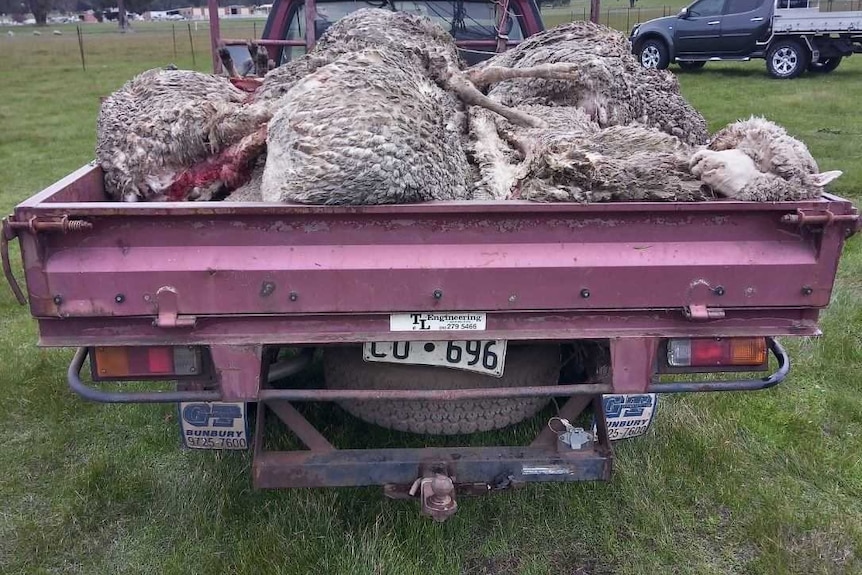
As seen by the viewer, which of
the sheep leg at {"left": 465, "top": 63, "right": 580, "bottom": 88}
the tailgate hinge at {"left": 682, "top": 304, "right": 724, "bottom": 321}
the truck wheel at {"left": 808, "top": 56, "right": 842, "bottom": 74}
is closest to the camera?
the tailgate hinge at {"left": 682, "top": 304, "right": 724, "bottom": 321}

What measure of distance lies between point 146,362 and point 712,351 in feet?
6.13

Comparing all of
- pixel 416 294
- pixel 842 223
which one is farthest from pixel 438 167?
pixel 842 223

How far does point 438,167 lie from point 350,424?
1.48 meters

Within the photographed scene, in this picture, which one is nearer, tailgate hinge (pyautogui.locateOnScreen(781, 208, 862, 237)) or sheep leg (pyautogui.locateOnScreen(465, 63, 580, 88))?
tailgate hinge (pyautogui.locateOnScreen(781, 208, 862, 237))

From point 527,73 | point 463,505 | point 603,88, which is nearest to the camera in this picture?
point 463,505

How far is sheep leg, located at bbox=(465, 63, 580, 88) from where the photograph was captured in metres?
3.66

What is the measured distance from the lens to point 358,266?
2.39m

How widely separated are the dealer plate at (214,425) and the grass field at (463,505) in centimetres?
18

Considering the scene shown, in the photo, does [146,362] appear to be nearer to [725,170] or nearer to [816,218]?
[725,170]

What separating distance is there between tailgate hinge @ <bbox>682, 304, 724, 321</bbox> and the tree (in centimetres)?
6671

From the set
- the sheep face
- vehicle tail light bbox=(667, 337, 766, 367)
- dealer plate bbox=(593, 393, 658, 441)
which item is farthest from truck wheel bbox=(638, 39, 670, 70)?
vehicle tail light bbox=(667, 337, 766, 367)

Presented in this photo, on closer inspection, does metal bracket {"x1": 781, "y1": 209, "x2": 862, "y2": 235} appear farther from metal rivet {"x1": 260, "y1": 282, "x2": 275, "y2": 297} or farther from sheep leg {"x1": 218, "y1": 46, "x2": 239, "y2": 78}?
sheep leg {"x1": 218, "y1": 46, "x2": 239, "y2": 78}

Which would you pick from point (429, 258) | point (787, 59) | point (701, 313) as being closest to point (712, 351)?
point (701, 313)

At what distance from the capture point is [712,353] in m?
2.63
